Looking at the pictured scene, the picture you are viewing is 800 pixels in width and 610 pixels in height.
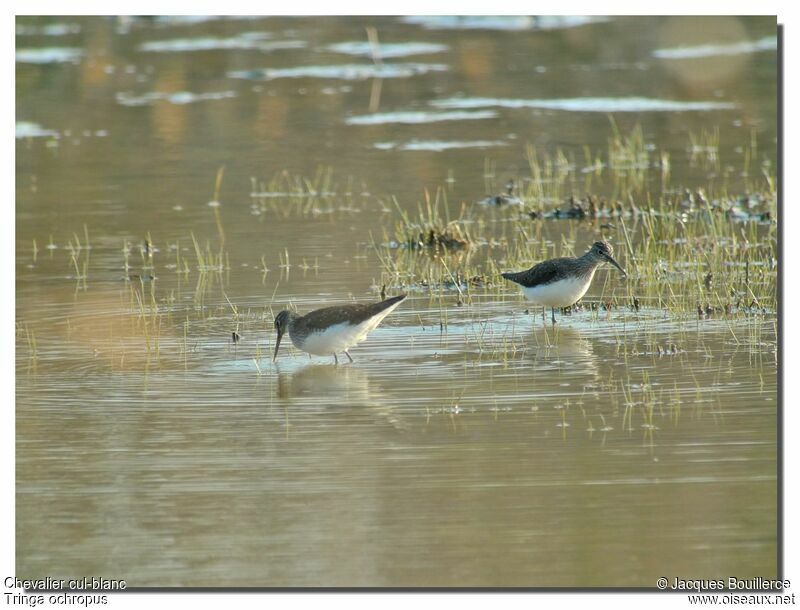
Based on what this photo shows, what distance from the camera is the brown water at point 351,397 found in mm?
7484

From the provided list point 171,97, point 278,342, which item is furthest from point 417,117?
point 278,342

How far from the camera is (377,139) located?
2383cm

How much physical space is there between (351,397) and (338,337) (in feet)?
2.60

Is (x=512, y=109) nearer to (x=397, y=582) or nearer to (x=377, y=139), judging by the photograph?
(x=377, y=139)

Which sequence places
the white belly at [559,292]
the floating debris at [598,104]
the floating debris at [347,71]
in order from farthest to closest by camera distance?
the floating debris at [347,71] → the floating debris at [598,104] → the white belly at [559,292]

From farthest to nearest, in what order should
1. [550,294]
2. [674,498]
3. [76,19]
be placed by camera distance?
[76,19] → [550,294] → [674,498]

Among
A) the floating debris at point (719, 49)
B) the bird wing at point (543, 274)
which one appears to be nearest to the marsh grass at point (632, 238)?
the bird wing at point (543, 274)

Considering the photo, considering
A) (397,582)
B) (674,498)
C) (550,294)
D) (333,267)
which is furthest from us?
(333,267)

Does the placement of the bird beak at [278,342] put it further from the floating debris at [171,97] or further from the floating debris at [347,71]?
the floating debris at [347,71]

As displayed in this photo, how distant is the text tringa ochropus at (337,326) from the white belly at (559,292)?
1.69m

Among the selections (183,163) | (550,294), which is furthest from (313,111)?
(550,294)

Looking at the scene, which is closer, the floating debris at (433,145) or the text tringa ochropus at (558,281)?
the text tringa ochropus at (558,281)

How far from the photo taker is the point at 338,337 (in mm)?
10938

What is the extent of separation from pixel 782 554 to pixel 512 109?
19755 mm
